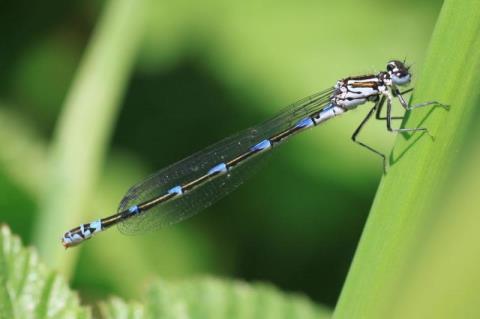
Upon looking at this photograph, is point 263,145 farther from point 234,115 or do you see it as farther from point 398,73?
point 234,115

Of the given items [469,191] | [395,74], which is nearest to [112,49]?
[395,74]

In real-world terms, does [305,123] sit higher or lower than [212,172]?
higher

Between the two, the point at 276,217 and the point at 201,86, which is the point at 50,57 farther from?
the point at 276,217

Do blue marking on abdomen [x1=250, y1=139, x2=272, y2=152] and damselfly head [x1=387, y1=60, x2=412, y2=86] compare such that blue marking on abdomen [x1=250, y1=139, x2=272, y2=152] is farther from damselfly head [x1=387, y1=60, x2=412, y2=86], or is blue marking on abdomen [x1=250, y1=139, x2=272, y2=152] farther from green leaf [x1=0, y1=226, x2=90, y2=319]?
green leaf [x1=0, y1=226, x2=90, y2=319]

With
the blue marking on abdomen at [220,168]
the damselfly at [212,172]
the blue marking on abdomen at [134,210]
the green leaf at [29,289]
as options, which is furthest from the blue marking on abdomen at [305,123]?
the green leaf at [29,289]

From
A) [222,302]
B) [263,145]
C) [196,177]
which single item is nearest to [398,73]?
[263,145]

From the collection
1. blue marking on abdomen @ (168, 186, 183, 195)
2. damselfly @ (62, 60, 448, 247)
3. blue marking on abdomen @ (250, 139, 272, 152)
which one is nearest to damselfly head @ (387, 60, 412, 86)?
damselfly @ (62, 60, 448, 247)
